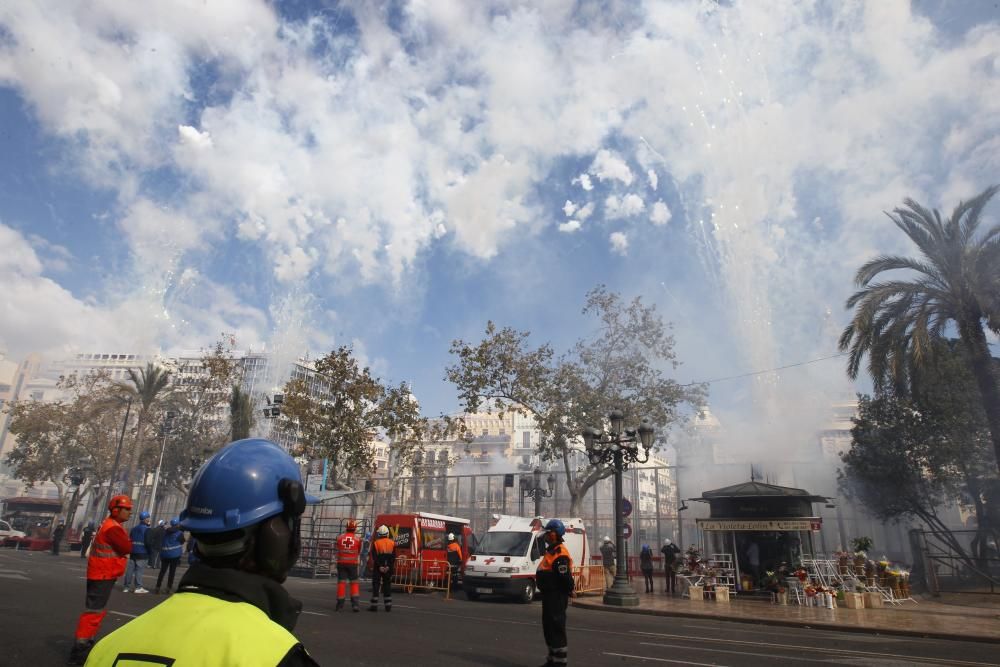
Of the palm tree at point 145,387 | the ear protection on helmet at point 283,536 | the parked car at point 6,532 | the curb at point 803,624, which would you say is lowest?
the curb at point 803,624

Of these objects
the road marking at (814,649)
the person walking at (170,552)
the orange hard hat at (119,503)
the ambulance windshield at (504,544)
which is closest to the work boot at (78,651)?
the orange hard hat at (119,503)

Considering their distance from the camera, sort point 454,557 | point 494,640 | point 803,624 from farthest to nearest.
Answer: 1. point 454,557
2. point 803,624
3. point 494,640

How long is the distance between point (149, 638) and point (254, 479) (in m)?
0.57

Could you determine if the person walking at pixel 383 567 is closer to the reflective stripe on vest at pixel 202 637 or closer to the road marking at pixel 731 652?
the road marking at pixel 731 652

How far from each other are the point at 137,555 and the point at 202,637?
13.8 m

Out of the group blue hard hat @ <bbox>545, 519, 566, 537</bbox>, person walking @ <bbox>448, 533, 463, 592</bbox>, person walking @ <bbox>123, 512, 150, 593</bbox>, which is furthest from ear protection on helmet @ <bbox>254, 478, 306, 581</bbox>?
person walking @ <bbox>448, 533, 463, 592</bbox>

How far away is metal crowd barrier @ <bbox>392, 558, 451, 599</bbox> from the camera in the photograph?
19.1m

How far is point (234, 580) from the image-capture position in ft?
5.10

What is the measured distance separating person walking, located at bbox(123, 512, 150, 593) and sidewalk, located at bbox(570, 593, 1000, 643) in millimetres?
10754

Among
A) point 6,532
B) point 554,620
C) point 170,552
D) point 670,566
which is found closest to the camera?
point 554,620

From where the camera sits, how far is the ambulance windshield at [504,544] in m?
17.7

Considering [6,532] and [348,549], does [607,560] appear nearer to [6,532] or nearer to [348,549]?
[348,549]

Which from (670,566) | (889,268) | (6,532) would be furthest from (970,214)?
(6,532)

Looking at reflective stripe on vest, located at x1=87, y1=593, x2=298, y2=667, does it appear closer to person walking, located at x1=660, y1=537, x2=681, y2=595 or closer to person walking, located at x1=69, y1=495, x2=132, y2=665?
person walking, located at x1=69, y1=495, x2=132, y2=665
